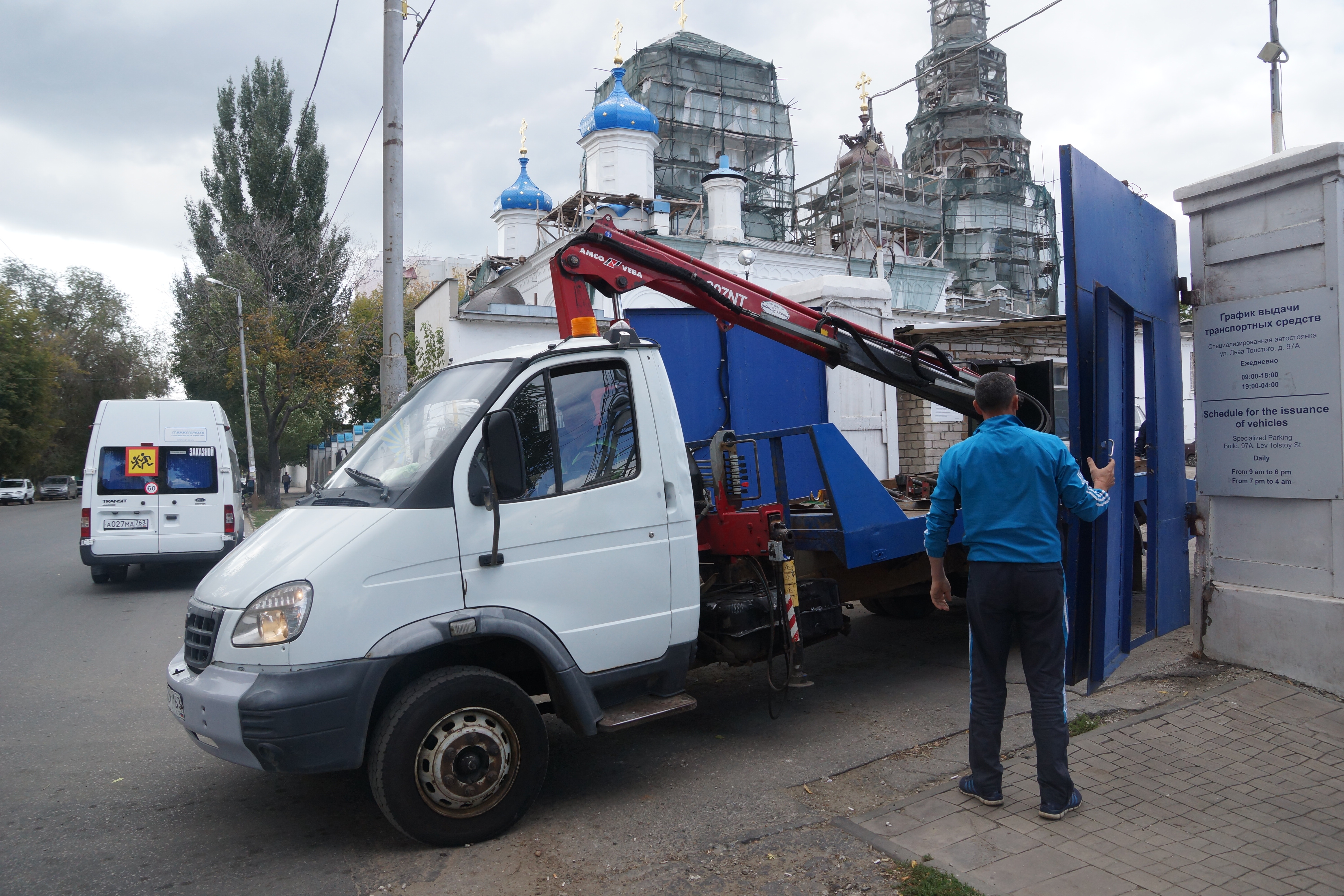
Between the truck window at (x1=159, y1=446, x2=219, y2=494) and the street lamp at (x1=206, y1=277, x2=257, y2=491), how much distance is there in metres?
14.3

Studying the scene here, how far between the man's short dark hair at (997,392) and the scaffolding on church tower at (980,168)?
40932 mm

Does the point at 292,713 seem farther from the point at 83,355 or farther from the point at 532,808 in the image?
the point at 83,355

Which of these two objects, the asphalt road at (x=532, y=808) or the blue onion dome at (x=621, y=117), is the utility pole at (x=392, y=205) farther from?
the blue onion dome at (x=621, y=117)

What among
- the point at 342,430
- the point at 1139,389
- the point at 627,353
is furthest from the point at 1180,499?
the point at 342,430

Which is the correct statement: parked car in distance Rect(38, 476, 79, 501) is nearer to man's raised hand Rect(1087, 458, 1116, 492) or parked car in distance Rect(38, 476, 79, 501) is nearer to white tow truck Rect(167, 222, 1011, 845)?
white tow truck Rect(167, 222, 1011, 845)

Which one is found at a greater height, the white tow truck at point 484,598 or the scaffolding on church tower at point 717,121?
the scaffolding on church tower at point 717,121

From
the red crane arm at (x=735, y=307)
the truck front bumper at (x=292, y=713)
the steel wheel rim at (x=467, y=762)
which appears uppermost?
the red crane arm at (x=735, y=307)

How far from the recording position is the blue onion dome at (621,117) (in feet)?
104

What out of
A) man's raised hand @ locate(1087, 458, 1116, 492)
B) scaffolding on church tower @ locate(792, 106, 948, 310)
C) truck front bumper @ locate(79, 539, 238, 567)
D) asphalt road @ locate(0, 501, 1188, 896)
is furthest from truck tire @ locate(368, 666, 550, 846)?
scaffolding on church tower @ locate(792, 106, 948, 310)

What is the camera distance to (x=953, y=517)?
4.35 m

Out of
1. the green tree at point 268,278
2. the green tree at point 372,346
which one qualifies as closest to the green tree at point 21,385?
the green tree at point 268,278

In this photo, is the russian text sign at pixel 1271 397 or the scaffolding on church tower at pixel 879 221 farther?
the scaffolding on church tower at pixel 879 221

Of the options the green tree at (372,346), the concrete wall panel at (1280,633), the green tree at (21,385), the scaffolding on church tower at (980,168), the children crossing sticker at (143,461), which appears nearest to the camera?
the concrete wall panel at (1280,633)

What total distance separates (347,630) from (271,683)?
0.36 m
